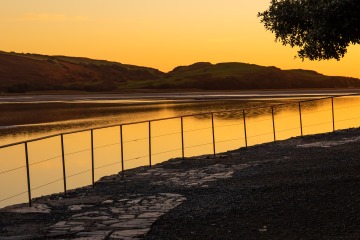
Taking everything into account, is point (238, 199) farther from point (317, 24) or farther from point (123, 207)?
point (317, 24)

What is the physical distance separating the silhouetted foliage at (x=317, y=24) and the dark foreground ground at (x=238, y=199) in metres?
2.92

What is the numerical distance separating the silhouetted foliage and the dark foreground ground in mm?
2918

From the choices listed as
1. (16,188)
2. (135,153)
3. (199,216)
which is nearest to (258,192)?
(199,216)

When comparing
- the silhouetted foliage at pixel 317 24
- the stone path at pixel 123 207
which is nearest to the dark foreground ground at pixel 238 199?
the stone path at pixel 123 207

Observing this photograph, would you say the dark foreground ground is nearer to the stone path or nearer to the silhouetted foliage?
the stone path

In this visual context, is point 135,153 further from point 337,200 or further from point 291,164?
point 337,200

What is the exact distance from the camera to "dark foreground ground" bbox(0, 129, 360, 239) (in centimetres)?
993

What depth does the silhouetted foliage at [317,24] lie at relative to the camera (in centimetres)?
1404

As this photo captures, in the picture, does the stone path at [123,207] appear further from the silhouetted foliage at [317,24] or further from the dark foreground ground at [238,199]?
the silhouetted foliage at [317,24]

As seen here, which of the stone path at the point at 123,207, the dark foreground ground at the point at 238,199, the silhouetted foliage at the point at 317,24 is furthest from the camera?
the silhouetted foliage at the point at 317,24

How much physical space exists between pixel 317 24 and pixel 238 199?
16.6ft

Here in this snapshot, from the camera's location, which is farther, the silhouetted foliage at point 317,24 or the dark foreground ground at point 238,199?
the silhouetted foliage at point 317,24

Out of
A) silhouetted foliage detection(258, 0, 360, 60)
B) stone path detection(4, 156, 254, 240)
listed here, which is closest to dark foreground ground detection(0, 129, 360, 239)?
stone path detection(4, 156, 254, 240)

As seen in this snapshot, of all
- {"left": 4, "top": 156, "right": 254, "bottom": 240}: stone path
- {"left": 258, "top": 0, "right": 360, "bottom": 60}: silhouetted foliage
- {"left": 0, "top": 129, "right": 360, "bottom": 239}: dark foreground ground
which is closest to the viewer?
{"left": 0, "top": 129, "right": 360, "bottom": 239}: dark foreground ground
